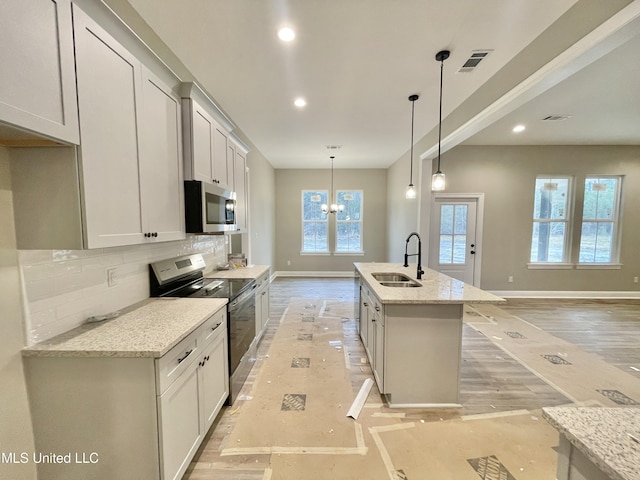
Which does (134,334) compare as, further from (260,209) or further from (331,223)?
(331,223)

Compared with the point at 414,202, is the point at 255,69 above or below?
above

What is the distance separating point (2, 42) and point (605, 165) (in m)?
7.81

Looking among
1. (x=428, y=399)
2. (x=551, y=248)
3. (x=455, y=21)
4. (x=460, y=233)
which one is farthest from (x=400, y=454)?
(x=551, y=248)

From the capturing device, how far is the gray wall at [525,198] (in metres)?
4.93

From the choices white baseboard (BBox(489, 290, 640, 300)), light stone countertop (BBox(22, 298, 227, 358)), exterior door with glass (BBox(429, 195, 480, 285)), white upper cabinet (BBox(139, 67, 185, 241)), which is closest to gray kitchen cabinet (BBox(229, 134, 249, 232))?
white upper cabinet (BBox(139, 67, 185, 241))

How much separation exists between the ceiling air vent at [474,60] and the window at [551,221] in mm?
3898

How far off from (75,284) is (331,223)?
6101 mm

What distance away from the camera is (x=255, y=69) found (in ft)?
8.13

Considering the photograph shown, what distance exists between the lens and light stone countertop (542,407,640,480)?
59cm

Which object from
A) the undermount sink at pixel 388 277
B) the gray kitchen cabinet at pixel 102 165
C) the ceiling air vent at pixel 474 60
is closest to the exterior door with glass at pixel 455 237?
the undermount sink at pixel 388 277

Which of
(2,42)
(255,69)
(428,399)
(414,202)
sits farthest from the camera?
(414,202)

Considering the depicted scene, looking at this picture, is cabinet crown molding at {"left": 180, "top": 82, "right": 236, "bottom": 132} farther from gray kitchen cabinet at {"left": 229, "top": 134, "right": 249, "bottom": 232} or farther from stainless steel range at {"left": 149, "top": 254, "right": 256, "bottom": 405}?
stainless steel range at {"left": 149, "top": 254, "right": 256, "bottom": 405}

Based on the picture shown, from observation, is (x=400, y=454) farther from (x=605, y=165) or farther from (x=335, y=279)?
(x=605, y=165)

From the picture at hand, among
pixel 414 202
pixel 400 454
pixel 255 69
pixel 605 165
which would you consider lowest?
pixel 400 454
